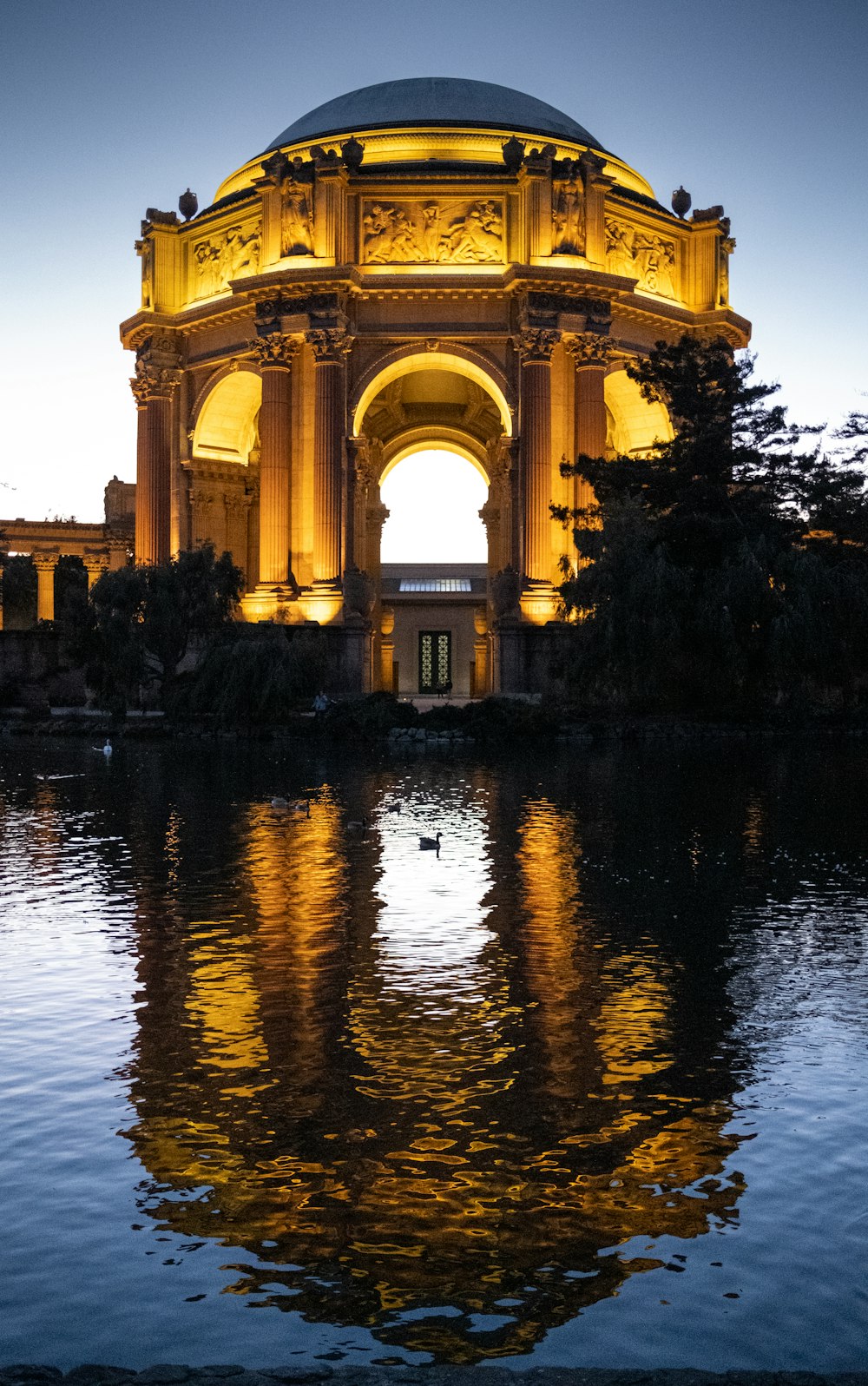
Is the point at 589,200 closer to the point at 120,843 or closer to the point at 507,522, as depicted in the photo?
the point at 507,522

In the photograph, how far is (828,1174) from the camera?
4.54m

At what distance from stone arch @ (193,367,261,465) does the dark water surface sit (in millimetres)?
41191

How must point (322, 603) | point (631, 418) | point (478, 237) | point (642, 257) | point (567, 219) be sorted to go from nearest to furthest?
point (322, 603), point (567, 219), point (478, 237), point (642, 257), point (631, 418)

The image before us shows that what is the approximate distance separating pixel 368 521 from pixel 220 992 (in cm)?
4738

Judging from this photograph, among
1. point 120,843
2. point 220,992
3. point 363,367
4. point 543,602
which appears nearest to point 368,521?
point 363,367

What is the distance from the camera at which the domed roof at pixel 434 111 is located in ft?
163

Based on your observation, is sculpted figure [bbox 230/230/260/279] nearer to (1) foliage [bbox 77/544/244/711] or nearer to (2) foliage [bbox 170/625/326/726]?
(1) foliage [bbox 77/544/244/711]

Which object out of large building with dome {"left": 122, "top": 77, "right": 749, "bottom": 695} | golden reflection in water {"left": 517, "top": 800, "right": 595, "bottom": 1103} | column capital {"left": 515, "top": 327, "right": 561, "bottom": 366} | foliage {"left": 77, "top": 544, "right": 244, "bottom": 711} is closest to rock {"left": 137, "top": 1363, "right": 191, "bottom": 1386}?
golden reflection in water {"left": 517, "top": 800, "right": 595, "bottom": 1103}

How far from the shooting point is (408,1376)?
309 cm

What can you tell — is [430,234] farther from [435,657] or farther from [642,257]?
[435,657]

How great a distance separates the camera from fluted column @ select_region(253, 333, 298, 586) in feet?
150

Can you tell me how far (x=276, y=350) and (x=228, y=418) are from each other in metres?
8.26

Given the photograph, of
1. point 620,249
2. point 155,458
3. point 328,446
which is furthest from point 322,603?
point 620,249

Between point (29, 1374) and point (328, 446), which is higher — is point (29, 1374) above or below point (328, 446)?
below
